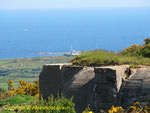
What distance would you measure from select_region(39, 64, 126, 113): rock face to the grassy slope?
52.8m

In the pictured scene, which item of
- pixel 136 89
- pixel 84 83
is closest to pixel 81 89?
pixel 84 83

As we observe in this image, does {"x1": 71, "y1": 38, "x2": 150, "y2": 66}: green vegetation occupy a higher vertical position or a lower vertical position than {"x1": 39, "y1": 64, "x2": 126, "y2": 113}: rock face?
higher

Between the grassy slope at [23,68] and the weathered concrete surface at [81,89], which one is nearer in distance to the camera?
the weathered concrete surface at [81,89]

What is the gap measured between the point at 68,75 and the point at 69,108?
2653 mm

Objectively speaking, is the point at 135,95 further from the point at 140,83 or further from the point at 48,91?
the point at 48,91

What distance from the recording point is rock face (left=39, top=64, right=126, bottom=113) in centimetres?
1074

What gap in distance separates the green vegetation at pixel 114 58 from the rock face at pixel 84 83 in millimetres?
358

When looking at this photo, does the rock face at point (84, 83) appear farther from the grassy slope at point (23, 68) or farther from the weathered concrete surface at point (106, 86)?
the grassy slope at point (23, 68)

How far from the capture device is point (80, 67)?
12.2m

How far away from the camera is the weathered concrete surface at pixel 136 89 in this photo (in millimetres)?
10219

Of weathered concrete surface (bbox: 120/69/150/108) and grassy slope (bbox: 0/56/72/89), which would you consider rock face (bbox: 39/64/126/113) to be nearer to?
weathered concrete surface (bbox: 120/69/150/108)

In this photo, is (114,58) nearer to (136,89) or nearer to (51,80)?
(136,89)

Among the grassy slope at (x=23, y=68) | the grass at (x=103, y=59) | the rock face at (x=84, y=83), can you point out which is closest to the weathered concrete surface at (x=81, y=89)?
the rock face at (x=84, y=83)

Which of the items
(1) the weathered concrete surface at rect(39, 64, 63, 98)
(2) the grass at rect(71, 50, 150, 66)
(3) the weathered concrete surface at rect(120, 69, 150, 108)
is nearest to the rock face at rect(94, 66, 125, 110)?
(3) the weathered concrete surface at rect(120, 69, 150, 108)
